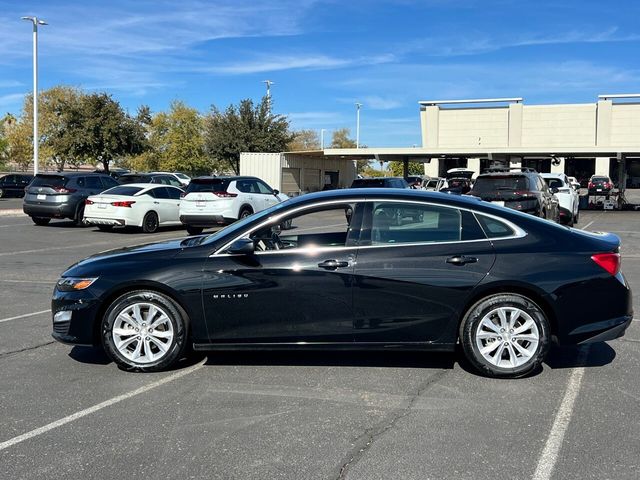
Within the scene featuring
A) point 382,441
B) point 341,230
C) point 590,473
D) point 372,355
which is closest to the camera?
point 590,473

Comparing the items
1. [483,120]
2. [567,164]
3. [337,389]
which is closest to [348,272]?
[337,389]

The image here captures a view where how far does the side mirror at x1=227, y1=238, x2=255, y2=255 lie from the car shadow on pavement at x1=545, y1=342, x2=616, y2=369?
2871mm

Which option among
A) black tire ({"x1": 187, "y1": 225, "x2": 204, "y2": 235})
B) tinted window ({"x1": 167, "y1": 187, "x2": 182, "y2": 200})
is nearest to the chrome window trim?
black tire ({"x1": 187, "y1": 225, "x2": 204, "y2": 235})

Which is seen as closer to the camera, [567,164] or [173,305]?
[173,305]

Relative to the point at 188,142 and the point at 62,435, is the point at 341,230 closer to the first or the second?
the point at 62,435

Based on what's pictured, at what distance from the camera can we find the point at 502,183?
53.0ft

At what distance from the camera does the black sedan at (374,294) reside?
5.38 meters

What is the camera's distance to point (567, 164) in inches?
2366

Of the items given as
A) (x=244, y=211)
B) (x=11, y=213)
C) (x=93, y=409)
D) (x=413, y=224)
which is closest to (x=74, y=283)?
(x=93, y=409)

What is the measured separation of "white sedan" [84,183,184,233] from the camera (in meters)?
18.3

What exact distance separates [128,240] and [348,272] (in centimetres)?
1238

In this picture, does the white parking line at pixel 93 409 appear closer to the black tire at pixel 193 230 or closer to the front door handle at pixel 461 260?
the front door handle at pixel 461 260

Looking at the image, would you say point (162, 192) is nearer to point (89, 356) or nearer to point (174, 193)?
point (174, 193)

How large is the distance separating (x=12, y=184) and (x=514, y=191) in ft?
111
